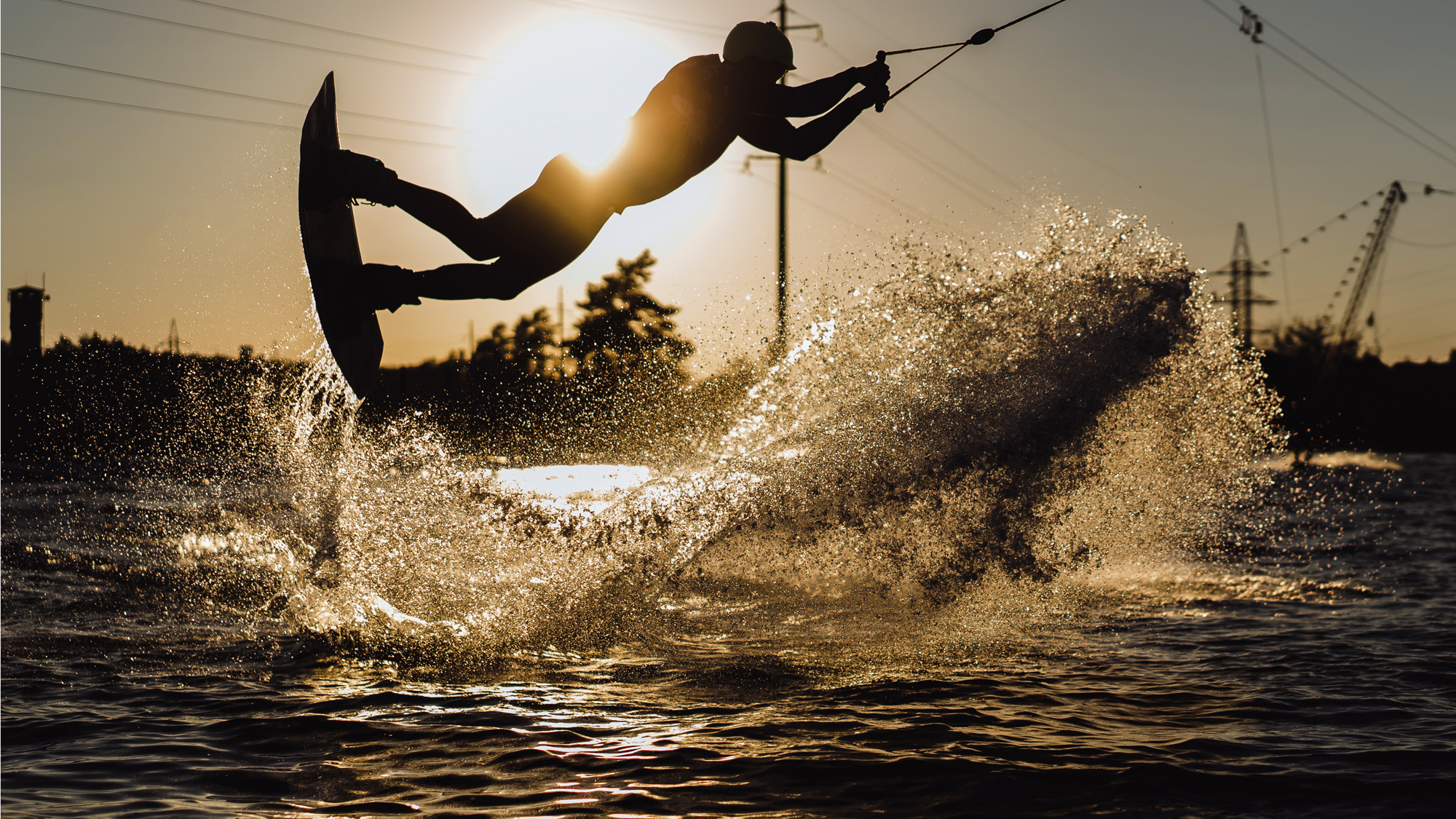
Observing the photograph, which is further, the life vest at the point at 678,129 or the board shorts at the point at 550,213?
the board shorts at the point at 550,213

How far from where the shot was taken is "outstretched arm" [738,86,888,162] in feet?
18.6

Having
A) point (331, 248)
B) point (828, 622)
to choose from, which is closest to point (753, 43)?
point (331, 248)

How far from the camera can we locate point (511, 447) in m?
42.9

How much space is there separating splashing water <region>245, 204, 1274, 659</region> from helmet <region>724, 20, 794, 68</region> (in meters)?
3.92

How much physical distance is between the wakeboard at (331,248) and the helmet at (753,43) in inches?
91.1

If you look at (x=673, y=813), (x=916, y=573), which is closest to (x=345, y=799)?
(x=673, y=813)

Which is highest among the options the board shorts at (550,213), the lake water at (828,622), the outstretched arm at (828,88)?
the outstretched arm at (828,88)

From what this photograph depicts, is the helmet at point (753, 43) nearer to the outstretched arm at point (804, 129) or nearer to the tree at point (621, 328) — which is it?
the outstretched arm at point (804, 129)

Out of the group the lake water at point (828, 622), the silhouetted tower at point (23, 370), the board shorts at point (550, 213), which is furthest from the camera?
the silhouetted tower at point (23, 370)

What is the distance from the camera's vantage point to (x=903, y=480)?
8.49m

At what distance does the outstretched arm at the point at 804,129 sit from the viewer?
5680 mm

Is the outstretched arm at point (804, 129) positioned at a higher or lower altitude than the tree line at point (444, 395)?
lower

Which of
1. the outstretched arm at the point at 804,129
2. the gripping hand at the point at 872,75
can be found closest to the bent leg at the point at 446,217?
the outstretched arm at the point at 804,129

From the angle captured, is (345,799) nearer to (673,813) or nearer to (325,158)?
(673,813)
